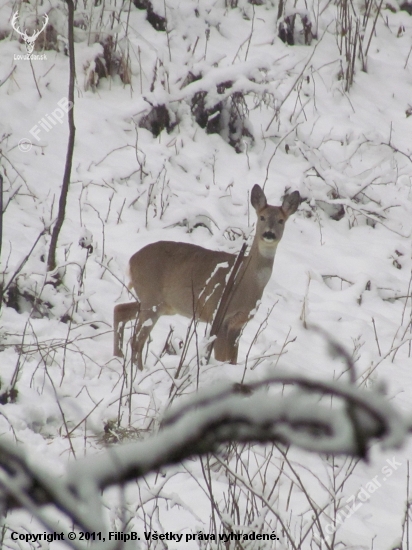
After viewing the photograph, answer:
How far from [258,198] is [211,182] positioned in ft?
7.38

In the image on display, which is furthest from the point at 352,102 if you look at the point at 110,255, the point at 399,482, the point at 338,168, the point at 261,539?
the point at 261,539

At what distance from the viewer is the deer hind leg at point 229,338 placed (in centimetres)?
503

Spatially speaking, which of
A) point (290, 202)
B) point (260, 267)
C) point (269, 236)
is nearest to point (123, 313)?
point (260, 267)

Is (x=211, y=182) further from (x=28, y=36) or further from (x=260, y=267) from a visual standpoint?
(x=28, y=36)

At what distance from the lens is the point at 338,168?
8.14 m

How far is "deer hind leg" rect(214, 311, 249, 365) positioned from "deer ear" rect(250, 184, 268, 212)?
2.53ft

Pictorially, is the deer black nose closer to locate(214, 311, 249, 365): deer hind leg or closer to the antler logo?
locate(214, 311, 249, 365): deer hind leg

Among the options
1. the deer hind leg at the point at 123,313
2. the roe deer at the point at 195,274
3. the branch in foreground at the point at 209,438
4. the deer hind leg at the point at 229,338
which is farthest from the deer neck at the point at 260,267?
the branch in foreground at the point at 209,438

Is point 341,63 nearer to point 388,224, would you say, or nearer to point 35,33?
point 388,224

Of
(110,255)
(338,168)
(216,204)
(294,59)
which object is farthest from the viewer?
(294,59)

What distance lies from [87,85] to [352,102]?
3177mm

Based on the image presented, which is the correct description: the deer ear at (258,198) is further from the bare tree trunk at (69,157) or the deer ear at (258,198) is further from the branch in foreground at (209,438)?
the branch in foreground at (209,438)

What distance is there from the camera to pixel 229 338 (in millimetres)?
5211

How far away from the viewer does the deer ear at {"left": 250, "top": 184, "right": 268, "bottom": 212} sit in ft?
17.9
